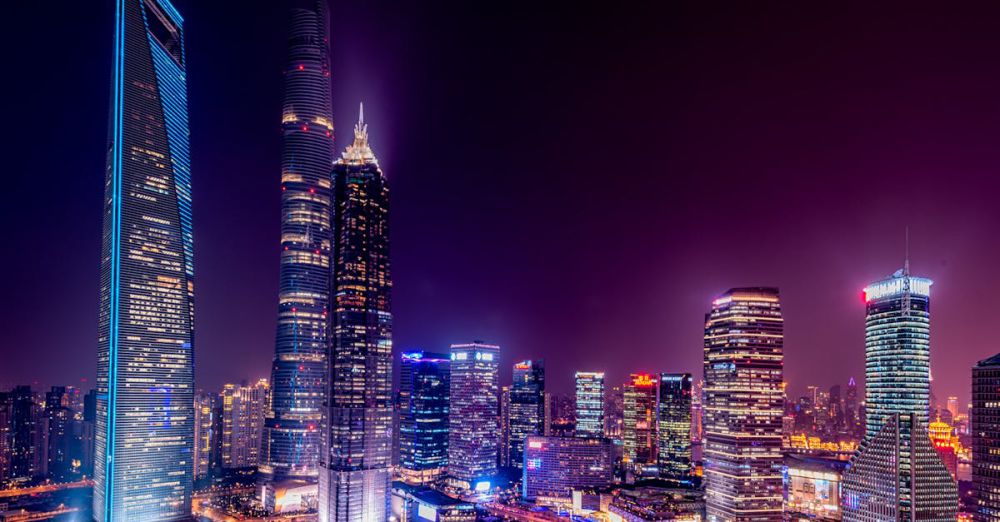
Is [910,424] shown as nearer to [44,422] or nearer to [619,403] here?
[44,422]

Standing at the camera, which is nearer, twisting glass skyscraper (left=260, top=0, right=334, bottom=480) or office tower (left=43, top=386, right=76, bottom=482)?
twisting glass skyscraper (left=260, top=0, right=334, bottom=480)

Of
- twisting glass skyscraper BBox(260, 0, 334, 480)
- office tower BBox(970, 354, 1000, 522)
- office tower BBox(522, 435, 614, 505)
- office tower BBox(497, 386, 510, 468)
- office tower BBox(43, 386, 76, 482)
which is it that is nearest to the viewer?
office tower BBox(970, 354, 1000, 522)

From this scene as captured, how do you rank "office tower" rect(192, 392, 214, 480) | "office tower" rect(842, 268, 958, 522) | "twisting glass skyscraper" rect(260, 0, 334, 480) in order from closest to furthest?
"office tower" rect(842, 268, 958, 522) → "twisting glass skyscraper" rect(260, 0, 334, 480) → "office tower" rect(192, 392, 214, 480)

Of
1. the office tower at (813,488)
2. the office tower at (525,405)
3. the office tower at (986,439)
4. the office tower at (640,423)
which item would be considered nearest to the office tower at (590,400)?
the office tower at (640,423)

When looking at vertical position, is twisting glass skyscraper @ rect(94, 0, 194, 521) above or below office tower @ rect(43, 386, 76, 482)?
above

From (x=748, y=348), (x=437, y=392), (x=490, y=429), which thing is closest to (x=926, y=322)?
(x=748, y=348)

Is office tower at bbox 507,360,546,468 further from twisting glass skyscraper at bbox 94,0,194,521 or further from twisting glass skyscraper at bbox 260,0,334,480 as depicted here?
twisting glass skyscraper at bbox 94,0,194,521

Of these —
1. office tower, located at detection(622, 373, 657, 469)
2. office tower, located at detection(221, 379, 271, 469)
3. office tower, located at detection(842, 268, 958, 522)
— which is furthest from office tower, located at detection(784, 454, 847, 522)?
office tower, located at detection(221, 379, 271, 469)

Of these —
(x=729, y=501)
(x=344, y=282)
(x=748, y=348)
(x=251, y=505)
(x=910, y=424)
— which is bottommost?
(x=251, y=505)
